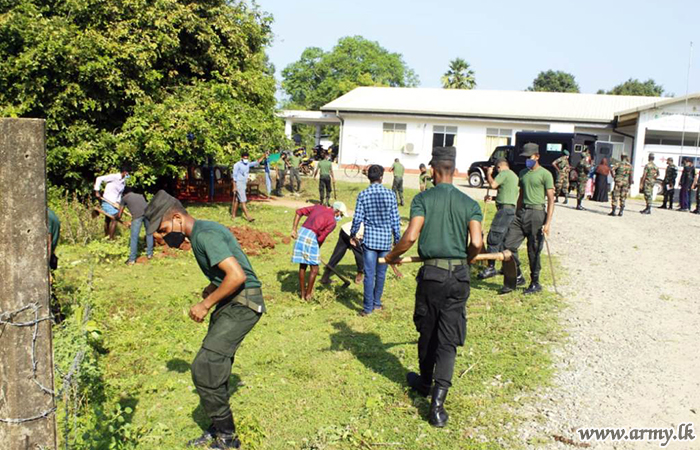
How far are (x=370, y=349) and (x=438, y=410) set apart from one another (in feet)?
5.83

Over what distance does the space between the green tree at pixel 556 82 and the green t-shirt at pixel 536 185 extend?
216 feet

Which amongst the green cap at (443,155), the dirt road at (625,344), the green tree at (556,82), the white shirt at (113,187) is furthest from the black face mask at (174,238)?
the green tree at (556,82)

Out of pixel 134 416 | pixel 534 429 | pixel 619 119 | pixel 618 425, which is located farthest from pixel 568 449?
pixel 619 119

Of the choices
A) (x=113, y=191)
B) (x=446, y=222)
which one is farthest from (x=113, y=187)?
(x=446, y=222)

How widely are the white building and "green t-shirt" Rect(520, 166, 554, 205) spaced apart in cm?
2250

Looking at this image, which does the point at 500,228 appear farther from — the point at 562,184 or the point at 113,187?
the point at 562,184

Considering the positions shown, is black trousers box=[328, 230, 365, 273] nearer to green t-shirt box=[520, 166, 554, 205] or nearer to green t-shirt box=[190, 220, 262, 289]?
green t-shirt box=[520, 166, 554, 205]

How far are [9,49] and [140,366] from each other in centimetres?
1198

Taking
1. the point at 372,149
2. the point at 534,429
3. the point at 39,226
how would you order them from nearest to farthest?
the point at 39,226
the point at 534,429
the point at 372,149

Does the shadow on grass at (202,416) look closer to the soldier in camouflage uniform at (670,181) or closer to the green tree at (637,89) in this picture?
the soldier in camouflage uniform at (670,181)

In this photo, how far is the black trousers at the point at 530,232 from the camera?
807 centimetres

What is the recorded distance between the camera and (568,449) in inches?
164

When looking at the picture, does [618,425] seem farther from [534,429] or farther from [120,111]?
[120,111]

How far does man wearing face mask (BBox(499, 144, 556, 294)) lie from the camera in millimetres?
7922
